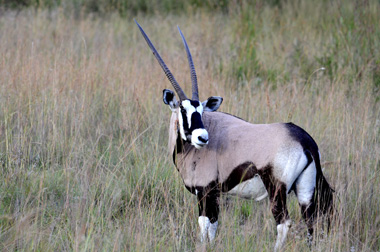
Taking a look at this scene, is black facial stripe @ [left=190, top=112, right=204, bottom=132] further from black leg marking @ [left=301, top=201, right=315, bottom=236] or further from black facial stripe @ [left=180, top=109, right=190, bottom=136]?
black leg marking @ [left=301, top=201, right=315, bottom=236]

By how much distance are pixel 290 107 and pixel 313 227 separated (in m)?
2.47

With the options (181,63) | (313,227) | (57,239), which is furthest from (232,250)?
(181,63)

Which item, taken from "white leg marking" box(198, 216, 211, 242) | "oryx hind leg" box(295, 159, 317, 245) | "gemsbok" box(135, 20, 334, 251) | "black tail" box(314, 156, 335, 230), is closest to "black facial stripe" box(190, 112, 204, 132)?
"gemsbok" box(135, 20, 334, 251)

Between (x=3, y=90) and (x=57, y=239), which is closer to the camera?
(x=57, y=239)

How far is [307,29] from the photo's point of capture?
883 centimetres

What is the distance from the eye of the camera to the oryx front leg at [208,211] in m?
3.57

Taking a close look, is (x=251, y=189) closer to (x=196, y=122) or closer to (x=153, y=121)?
(x=196, y=122)

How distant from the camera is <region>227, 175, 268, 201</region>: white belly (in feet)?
11.3

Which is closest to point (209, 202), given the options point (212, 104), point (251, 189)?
point (251, 189)

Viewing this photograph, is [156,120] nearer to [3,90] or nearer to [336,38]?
[3,90]

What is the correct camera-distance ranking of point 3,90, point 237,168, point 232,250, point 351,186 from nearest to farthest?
point 232,250 → point 237,168 → point 351,186 → point 3,90

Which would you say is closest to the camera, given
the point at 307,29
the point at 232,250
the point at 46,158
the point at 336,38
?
the point at 232,250

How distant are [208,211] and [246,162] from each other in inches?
19.7

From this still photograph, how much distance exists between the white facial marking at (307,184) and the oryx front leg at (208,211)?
2.06 feet
